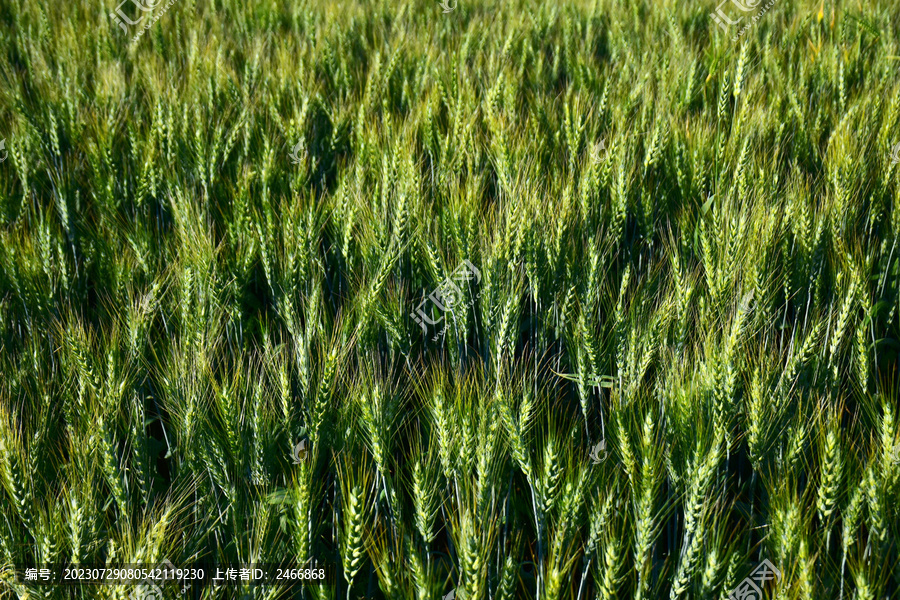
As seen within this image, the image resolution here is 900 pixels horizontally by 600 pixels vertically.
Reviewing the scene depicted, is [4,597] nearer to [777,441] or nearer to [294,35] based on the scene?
[777,441]

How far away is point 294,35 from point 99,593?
3505 mm

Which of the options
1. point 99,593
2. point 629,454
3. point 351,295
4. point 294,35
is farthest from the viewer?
point 294,35

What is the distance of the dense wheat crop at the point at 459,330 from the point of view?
→ 1.17 m

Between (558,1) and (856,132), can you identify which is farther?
(558,1)

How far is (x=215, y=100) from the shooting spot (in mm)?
2803

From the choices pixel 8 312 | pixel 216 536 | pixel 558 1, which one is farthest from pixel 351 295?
pixel 558 1

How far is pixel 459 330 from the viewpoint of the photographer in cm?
170
